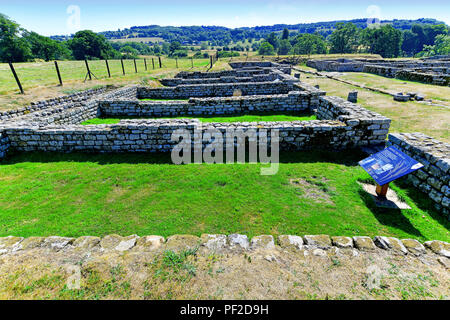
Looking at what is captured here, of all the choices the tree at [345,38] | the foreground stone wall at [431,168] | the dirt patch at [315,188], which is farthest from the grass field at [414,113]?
the tree at [345,38]

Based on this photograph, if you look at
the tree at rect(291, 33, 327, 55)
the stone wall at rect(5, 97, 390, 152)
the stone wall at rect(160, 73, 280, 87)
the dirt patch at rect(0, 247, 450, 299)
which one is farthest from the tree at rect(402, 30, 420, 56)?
the dirt patch at rect(0, 247, 450, 299)

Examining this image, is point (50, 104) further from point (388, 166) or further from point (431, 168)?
point (431, 168)

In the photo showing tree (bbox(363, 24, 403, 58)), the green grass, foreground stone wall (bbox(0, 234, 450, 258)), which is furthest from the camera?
tree (bbox(363, 24, 403, 58))

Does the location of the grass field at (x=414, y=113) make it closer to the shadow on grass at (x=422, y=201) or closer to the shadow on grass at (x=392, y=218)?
the shadow on grass at (x=422, y=201)

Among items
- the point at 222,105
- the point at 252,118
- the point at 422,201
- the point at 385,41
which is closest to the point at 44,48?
the point at 222,105

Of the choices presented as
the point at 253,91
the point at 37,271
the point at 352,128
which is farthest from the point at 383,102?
the point at 37,271

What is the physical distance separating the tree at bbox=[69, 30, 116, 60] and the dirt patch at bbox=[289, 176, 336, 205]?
85.1 meters

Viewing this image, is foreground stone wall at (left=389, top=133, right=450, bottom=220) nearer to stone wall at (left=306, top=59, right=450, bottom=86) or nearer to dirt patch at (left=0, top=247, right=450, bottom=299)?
dirt patch at (left=0, top=247, right=450, bottom=299)

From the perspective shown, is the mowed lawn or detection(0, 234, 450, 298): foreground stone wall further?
the mowed lawn

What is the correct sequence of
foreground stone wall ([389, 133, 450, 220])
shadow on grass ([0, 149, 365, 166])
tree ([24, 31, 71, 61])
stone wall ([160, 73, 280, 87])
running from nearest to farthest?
foreground stone wall ([389, 133, 450, 220]) → shadow on grass ([0, 149, 365, 166]) → stone wall ([160, 73, 280, 87]) → tree ([24, 31, 71, 61])

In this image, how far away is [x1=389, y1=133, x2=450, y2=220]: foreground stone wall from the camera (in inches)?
195

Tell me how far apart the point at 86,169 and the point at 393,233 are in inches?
356

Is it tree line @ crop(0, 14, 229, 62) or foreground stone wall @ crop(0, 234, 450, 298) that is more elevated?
tree line @ crop(0, 14, 229, 62)

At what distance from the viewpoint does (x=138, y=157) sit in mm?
8180
